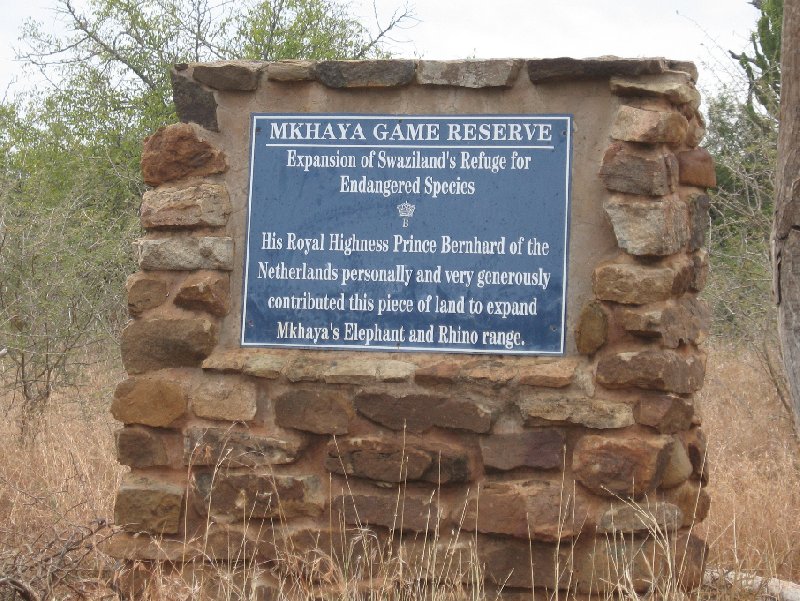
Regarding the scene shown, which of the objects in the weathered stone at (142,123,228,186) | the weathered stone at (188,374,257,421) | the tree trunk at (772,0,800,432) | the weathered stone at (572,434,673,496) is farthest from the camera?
the weathered stone at (142,123,228,186)

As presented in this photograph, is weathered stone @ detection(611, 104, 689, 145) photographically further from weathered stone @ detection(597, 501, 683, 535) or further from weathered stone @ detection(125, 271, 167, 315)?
weathered stone @ detection(125, 271, 167, 315)

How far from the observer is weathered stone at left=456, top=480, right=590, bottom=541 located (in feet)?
12.6

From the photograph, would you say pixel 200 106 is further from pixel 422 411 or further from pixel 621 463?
pixel 621 463

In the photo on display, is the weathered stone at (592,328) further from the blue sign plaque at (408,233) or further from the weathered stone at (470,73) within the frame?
the weathered stone at (470,73)

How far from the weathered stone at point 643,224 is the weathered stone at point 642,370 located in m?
0.37

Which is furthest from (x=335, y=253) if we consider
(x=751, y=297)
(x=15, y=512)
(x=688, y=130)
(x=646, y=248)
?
(x=751, y=297)

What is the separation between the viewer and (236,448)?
13.5 ft

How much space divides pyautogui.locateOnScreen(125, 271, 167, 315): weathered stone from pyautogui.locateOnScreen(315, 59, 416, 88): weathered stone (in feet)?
3.34

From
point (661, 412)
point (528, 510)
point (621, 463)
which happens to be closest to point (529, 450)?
point (528, 510)

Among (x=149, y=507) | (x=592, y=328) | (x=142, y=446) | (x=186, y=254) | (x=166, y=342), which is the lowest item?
(x=149, y=507)

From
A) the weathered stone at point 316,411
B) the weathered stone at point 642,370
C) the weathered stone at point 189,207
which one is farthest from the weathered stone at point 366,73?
the weathered stone at point 642,370

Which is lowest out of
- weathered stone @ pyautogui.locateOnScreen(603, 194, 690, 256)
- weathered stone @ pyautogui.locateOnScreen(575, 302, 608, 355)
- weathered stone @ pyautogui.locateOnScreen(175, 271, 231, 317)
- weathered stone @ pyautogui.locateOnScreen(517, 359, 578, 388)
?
weathered stone @ pyautogui.locateOnScreen(517, 359, 578, 388)

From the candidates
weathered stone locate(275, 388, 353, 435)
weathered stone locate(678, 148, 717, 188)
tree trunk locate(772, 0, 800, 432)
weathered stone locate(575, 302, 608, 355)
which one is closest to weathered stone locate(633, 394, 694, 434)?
weathered stone locate(575, 302, 608, 355)

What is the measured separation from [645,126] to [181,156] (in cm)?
178
